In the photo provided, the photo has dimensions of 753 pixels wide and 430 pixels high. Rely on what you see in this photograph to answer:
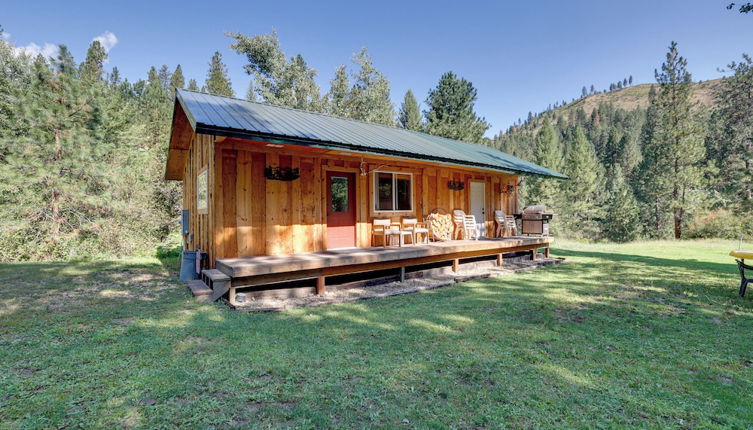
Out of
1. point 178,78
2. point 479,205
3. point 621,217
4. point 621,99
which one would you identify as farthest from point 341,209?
point 621,99

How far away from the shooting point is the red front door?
24.9 feet

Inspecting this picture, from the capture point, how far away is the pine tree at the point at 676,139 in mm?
21031

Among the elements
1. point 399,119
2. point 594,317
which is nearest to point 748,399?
point 594,317

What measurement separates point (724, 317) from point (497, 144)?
224ft

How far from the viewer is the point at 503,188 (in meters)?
11.7

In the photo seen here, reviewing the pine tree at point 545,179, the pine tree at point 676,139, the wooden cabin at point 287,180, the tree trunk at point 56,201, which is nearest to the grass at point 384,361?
the wooden cabin at point 287,180

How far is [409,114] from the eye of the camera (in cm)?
3741

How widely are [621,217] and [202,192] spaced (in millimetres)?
33923

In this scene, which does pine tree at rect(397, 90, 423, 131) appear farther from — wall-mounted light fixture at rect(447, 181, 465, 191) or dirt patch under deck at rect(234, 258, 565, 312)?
dirt patch under deck at rect(234, 258, 565, 312)

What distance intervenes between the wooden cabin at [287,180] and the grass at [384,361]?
1.75m

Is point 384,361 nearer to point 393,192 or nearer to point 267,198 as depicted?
point 267,198

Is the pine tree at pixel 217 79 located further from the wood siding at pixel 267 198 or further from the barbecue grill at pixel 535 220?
the barbecue grill at pixel 535 220

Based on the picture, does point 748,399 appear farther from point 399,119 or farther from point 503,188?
point 399,119

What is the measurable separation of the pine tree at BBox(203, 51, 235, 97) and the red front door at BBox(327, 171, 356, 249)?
31029 mm
